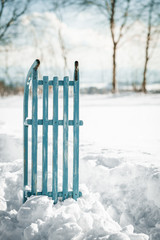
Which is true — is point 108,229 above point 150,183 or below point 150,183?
below

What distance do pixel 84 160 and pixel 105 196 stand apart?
788mm

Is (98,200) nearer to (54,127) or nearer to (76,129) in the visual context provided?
(76,129)

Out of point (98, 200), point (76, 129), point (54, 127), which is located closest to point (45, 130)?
point (54, 127)

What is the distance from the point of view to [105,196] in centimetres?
294

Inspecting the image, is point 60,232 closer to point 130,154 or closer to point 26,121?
point 26,121

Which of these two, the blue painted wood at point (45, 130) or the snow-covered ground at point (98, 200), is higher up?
the blue painted wood at point (45, 130)

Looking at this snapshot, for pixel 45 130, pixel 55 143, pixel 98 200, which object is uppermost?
pixel 45 130

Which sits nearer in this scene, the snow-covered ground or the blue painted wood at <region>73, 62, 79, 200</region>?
the snow-covered ground

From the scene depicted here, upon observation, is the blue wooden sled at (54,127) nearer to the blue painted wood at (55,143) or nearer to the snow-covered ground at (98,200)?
the blue painted wood at (55,143)

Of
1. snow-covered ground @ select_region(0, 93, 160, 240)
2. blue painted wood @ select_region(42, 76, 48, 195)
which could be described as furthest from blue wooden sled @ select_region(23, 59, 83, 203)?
snow-covered ground @ select_region(0, 93, 160, 240)

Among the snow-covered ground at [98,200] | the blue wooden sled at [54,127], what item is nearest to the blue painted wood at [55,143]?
the blue wooden sled at [54,127]

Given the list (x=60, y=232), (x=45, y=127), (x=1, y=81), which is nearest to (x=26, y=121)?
(x=45, y=127)

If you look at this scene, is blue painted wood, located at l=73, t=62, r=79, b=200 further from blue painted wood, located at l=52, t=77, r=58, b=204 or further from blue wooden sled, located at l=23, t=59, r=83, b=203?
blue painted wood, located at l=52, t=77, r=58, b=204

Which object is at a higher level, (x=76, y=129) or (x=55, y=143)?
(x=76, y=129)
